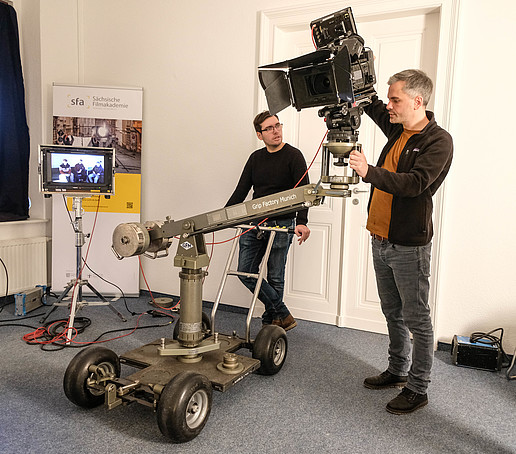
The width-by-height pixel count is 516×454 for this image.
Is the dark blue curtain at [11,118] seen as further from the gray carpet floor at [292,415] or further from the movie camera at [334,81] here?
the movie camera at [334,81]

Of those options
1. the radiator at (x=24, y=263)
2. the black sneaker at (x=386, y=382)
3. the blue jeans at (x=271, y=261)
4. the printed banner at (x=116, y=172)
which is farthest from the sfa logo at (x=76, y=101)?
the black sneaker at (x=386, y=382)

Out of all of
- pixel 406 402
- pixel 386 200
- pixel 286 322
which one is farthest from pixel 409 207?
pixel 286 322

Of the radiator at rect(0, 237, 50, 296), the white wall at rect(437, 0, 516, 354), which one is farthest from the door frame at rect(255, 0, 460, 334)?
the radiator at rect(0, 237, 50, 296)

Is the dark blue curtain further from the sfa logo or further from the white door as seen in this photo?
the white door

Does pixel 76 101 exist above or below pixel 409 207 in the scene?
above

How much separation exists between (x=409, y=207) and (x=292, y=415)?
1141 mm

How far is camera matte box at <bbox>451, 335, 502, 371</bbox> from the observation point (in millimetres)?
2828

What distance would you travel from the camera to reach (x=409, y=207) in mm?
2168

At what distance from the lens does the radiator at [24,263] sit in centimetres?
388

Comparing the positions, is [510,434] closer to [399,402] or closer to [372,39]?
[399,402]

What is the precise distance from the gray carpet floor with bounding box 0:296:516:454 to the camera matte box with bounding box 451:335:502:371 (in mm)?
43

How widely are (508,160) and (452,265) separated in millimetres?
779

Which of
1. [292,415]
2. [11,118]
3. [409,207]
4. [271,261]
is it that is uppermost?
[11,118]

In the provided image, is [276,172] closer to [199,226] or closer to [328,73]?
[199,226]
